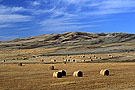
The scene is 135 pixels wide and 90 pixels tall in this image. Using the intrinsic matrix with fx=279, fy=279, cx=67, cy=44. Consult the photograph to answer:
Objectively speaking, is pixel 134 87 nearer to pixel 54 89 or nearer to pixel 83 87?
pixel 83 87

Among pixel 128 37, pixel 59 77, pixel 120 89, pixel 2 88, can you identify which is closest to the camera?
pixel 120 89

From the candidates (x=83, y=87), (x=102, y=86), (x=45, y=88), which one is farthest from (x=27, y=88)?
(x=102, y=86)

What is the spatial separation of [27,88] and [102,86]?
612cm

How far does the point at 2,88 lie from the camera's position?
22781mm

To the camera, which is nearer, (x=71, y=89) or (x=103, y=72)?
(x=71, y=89)

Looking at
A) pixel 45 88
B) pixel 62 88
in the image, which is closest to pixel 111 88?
pixel 62 88

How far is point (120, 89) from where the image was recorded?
21297 mm

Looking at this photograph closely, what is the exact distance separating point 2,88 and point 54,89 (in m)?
4.38

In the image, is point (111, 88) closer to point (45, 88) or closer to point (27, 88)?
point (45, 88)

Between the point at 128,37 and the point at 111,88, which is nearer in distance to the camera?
the point at 111,88

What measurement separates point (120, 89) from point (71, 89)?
375cm

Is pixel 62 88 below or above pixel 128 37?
below

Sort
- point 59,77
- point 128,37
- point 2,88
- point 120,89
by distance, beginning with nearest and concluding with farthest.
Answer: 1. point 120,89
2. point 2,88
3. point 59,77
4. point 128,37

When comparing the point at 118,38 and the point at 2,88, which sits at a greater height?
the point at 118,38
